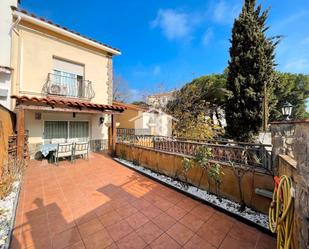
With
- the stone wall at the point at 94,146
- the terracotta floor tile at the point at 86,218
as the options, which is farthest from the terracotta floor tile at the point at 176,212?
the stone wall at the point at 94,146

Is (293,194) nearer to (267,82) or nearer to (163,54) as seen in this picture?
(267,82)

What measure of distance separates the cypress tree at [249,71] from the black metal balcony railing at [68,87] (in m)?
11.1

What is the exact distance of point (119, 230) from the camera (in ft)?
10.5

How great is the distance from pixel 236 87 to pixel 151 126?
8.01m

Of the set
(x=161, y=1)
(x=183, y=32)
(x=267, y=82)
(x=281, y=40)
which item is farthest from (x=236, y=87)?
(x=161, y=1)

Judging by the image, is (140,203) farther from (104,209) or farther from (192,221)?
(192,221)

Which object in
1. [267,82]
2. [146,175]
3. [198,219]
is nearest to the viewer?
[198,219]

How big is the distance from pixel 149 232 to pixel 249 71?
13.6 metres

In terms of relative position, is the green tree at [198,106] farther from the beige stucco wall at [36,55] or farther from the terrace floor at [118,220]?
the beige stucco wall at [36,55]

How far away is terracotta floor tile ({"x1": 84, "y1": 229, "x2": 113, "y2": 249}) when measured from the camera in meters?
2.79

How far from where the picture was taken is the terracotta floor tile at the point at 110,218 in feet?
11.2

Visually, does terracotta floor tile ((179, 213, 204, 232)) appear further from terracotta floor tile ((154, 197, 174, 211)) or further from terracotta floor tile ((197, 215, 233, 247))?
terracotta floor tile ((154, 197, 174, 211))

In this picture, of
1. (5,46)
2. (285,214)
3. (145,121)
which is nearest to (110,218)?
(285,214)

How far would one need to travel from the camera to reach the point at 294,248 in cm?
210
